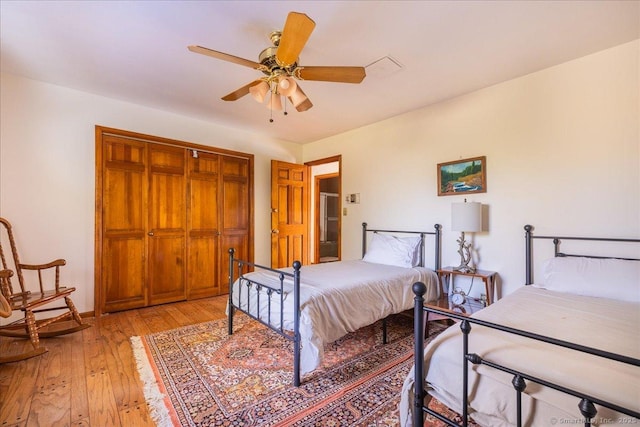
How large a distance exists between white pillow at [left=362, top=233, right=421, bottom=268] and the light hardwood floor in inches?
95.9

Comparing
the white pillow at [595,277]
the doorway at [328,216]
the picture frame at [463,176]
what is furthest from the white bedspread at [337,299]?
the doorway at [328,216]

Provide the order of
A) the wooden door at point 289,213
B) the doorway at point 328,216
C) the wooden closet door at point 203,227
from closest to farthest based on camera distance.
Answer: the wooden closet door at point 203,227 → the wooden door at point 289,213 → the doorway at point 328,216

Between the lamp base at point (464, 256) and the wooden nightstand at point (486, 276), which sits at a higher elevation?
the lamp base at point (464, 256)

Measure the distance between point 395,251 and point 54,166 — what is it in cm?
391

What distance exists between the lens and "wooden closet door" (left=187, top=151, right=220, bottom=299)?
13.1 feet

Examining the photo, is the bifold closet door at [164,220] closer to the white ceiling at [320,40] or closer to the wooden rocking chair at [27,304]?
the wooden rocking chair at [27,304]

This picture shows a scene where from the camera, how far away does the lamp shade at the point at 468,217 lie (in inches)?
108

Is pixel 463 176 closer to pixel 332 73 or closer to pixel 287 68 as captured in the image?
pixel 332 73

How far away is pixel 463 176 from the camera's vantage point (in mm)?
3096

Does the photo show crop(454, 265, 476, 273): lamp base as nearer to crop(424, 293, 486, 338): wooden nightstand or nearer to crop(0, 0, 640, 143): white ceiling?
crop(424, 293, 486, 338): wooden nightstand

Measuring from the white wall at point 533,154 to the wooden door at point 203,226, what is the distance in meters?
2.53

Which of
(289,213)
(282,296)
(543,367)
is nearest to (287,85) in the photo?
(282,296)

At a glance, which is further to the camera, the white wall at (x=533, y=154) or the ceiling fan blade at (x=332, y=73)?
the white wall at (x=533, y=154)

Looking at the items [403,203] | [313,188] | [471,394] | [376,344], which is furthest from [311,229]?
[471,394]
